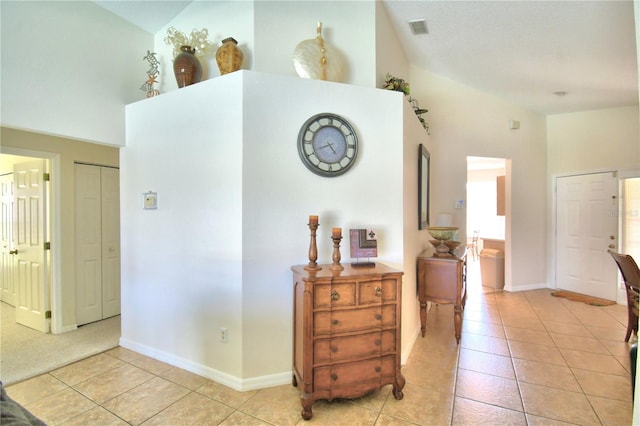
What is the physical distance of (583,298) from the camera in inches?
174

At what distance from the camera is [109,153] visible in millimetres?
3768

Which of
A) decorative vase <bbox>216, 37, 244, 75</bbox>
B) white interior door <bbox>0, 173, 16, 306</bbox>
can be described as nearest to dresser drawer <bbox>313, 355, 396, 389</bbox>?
decorative vase <bbox>216, 37, 244, 75</bbox>

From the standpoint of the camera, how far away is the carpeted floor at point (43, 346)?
8.24 ft

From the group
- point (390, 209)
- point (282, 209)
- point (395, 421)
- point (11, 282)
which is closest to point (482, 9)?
point (390, 209)

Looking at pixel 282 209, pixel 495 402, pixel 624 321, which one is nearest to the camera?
pixel 495 402

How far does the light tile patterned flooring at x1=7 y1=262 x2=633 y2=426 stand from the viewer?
1.94m

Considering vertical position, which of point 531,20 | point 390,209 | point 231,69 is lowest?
point 390,209

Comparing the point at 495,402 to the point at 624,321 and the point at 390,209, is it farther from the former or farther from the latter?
the point at 624,321

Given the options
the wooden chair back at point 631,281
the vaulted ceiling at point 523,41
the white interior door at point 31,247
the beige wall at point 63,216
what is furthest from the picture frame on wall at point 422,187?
the white interior door at point 31,247

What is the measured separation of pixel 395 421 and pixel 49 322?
3704mm

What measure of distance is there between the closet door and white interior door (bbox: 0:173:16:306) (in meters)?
1.03

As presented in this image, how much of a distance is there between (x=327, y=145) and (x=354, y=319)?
1.30 m

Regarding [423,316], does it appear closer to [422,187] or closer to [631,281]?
[422,187]

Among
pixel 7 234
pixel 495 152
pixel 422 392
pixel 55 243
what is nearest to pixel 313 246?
pixel 422 392
